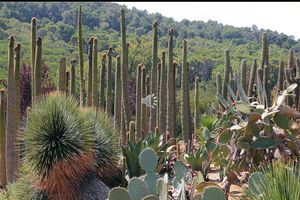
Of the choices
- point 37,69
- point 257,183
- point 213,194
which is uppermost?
point 37,69

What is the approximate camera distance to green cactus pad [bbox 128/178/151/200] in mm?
5270

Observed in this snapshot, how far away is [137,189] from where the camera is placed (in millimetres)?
5320

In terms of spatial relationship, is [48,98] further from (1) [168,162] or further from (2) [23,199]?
(1) [168,162]

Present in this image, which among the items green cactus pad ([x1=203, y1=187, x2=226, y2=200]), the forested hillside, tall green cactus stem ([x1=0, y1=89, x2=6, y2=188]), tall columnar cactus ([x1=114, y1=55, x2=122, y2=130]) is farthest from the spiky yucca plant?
the forested hillside

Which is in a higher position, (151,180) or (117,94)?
(117,94)

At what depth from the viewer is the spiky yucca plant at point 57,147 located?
707 cm

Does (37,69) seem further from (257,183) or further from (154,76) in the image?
(257,183)

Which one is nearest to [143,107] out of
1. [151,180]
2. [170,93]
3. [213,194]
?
[170,93]

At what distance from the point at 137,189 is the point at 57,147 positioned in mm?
2115

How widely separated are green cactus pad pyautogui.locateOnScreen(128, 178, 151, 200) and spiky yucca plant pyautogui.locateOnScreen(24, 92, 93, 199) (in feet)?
6.42

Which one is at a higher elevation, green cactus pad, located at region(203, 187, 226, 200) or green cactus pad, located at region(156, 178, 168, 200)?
green cactus pad, located at region(203, 187, 226, 200)

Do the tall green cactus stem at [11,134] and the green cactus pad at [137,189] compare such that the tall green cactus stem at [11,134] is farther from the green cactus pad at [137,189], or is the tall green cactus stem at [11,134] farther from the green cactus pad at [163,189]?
the green cactus pad at [163,189]

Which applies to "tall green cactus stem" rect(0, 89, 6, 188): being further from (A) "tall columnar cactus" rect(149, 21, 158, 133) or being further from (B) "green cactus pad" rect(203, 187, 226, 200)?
(B) "green cactus pad" rect(203, 187, 226, 200)

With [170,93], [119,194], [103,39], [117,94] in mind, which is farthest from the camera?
[103,39]
